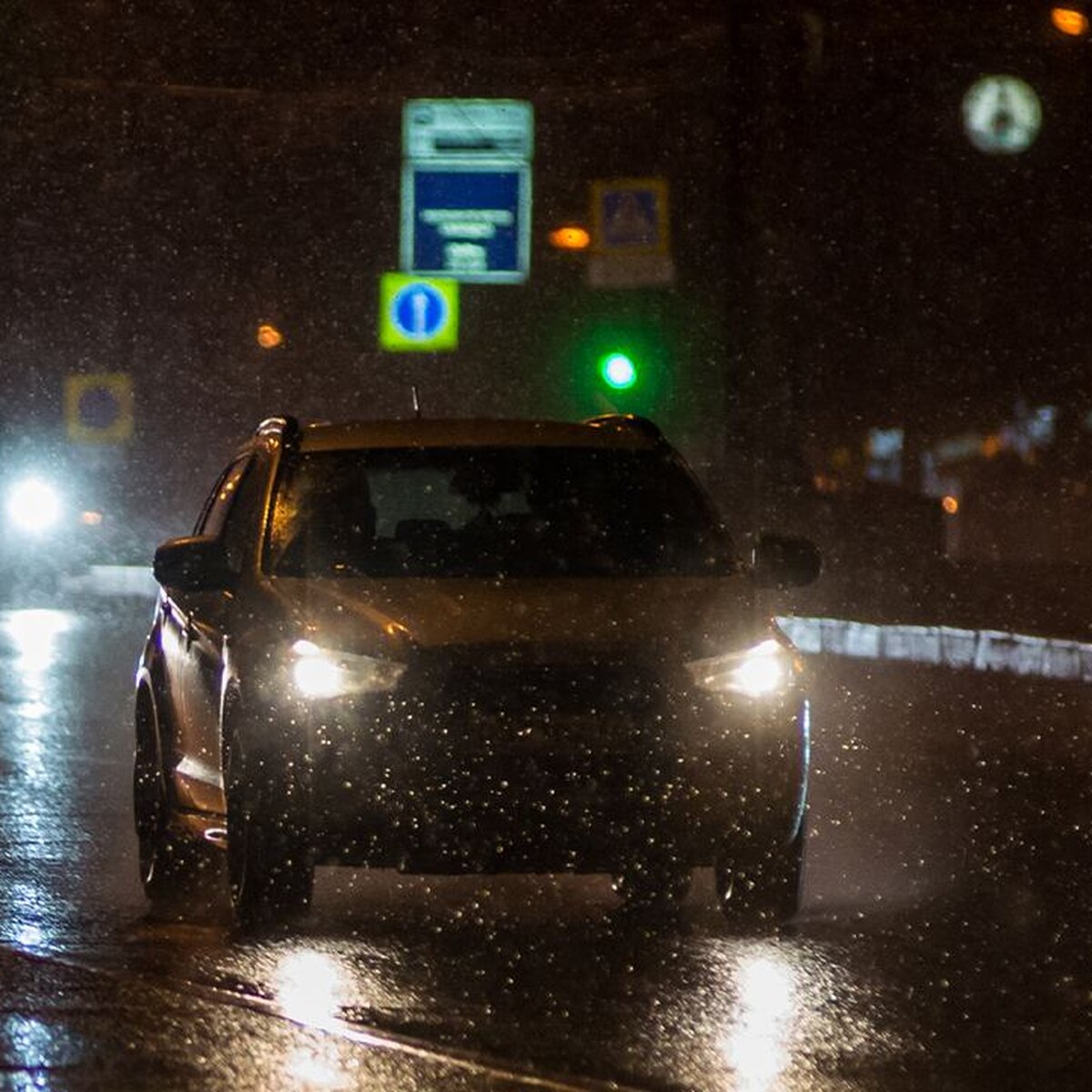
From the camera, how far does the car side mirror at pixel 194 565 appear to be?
28.7ft

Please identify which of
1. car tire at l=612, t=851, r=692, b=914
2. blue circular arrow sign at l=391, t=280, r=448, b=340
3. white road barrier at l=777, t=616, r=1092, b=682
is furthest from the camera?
blue circular arrow sign at l=391, t=280, r=448, b=340

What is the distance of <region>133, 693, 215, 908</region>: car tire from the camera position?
9.09 metres

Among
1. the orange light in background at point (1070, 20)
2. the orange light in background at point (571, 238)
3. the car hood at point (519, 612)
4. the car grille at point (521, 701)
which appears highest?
the orange light in background at point (1070, 20)

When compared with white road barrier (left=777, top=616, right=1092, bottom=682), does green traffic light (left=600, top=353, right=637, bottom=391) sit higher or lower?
higher

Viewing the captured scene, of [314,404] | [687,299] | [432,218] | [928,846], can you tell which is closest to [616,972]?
[928,846]

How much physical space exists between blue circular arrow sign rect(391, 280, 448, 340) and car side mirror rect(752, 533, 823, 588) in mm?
14680

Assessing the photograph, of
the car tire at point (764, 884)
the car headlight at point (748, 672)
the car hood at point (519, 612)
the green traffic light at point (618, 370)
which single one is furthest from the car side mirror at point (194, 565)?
the green traffic light at point (618, 370)

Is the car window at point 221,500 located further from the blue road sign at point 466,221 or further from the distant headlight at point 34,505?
the distant headlight at point 34,505

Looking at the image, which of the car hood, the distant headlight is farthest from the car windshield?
the distant headlight

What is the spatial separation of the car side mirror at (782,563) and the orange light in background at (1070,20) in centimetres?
1196

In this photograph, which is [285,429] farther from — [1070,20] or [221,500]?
[1070,20]

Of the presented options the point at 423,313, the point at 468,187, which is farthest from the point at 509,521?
the point at 423,313

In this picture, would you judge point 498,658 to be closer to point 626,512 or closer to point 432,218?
point 626,512

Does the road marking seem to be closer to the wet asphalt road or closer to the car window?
the wet asphalt road
